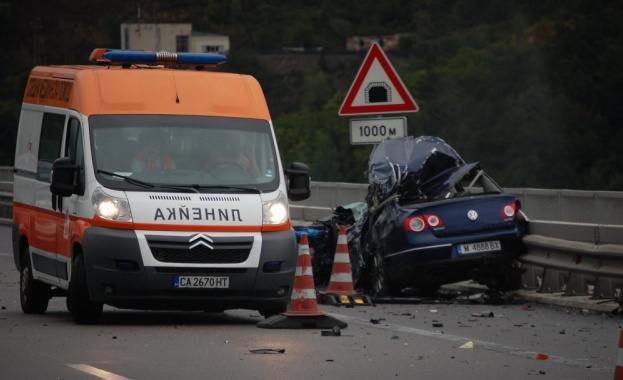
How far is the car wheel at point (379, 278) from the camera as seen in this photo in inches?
656

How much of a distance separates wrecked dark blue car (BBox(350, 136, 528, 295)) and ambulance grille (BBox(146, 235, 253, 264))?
10.9ft

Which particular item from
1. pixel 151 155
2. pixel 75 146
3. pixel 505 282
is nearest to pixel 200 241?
pixel 151 155

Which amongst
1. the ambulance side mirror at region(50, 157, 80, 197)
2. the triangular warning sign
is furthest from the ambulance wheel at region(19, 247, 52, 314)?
the triangular warning sign

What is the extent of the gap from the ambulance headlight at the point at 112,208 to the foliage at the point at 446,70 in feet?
243

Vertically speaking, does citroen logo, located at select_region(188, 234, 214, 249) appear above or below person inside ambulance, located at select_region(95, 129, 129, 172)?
below

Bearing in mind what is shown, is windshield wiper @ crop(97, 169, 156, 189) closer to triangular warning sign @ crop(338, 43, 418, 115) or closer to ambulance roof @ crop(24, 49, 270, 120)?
ambulance roof @ crop(24, 49, 270, 120)

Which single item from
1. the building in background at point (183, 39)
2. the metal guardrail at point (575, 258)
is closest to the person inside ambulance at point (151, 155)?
the metal guardrail at point (575, 258)

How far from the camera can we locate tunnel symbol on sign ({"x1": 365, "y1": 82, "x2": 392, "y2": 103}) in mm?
18641

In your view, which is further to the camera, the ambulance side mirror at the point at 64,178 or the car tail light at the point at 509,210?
the car tail light at the point at 509,210

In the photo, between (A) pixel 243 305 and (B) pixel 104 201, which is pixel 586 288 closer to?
(A) pixel 243 305

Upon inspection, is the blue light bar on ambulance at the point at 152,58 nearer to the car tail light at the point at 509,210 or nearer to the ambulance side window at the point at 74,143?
the ambulance side window at the point at 74,143

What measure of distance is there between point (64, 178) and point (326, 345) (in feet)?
10.2

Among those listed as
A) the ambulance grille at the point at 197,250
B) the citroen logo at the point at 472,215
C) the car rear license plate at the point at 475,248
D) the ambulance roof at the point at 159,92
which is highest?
the ambulance roof at the point at 159,92

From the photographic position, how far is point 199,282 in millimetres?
13258
